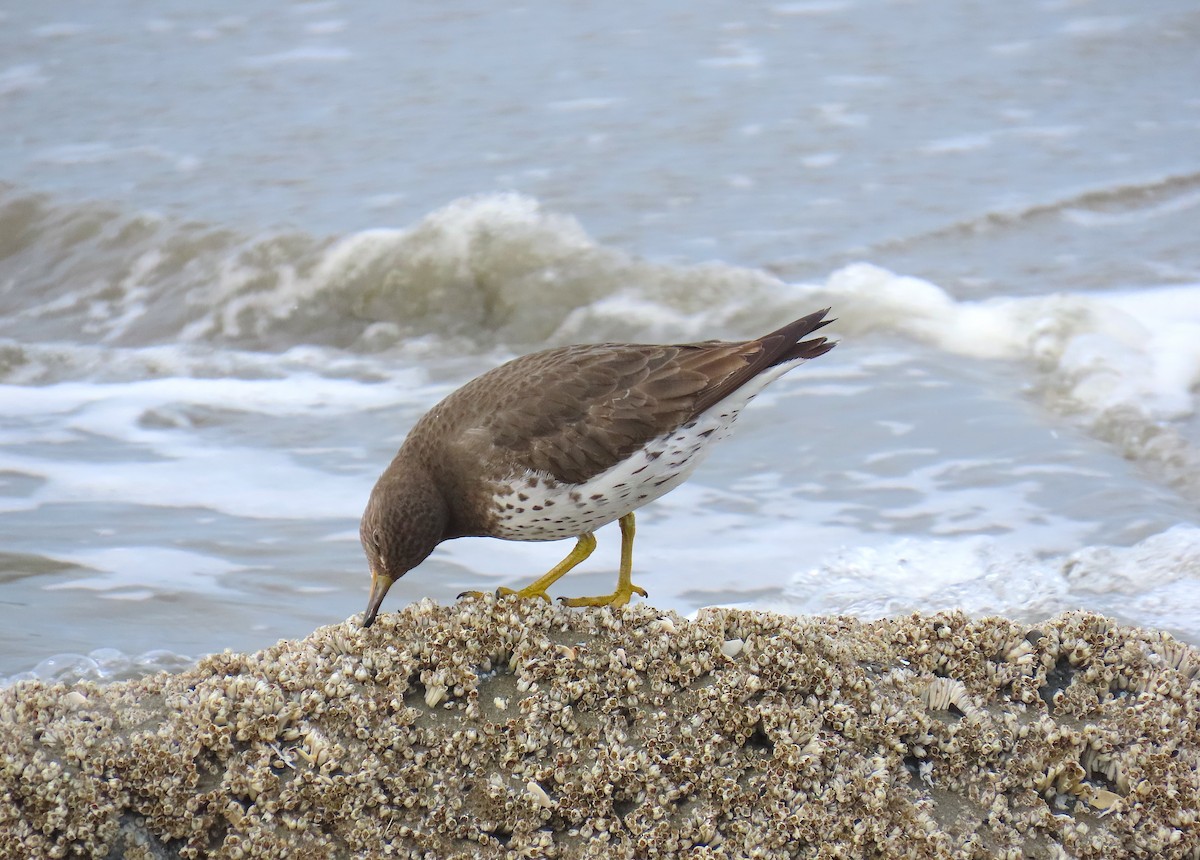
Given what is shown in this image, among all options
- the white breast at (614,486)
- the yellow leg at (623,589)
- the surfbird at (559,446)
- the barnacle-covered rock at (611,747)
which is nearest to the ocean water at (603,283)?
the surfbird at (559,446)

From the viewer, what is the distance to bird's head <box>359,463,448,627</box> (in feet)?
14.8

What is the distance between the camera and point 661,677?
374 centimetres

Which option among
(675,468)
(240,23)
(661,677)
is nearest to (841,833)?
(661,677)

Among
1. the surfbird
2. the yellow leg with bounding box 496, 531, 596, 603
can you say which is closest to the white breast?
the surfbird

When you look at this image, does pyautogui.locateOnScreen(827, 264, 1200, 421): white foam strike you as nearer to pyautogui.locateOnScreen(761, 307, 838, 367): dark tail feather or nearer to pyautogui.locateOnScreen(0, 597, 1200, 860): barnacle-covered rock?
pyautogui.locateOnScreen(761, 307, 838, 367): dark tail feather

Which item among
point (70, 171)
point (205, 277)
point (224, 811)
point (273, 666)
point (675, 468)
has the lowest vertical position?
point (224, 811)

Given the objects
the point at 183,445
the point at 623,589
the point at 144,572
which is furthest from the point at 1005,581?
the point at 183,445

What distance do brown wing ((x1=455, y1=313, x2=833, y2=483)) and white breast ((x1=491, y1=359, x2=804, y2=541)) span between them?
4 centimetres

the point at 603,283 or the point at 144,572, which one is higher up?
A: the point at 603,283

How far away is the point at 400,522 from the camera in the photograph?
451 centimetres

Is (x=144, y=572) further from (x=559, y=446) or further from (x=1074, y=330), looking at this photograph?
(x=1074, y=330)

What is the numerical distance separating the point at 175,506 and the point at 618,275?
5035 mm

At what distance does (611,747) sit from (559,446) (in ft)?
4.10

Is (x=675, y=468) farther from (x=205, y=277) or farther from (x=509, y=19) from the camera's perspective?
(x=509, y=19)
